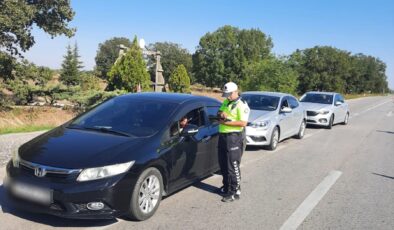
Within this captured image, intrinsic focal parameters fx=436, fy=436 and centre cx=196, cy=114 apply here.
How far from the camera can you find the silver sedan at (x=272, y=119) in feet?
35.8

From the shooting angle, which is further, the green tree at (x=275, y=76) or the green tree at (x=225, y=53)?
the green tree at (x=225, y=53)

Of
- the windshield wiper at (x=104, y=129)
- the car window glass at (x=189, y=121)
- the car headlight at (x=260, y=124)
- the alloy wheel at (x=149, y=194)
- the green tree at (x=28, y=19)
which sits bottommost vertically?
the alloy wheel at (x=149, y=194)

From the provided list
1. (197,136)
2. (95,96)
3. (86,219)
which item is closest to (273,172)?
(197,136)

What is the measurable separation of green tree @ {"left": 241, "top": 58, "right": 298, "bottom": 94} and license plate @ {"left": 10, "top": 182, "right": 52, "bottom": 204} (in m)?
23.3

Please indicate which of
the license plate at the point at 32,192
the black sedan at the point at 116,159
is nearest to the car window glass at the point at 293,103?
the black sedan at the point at 116,159

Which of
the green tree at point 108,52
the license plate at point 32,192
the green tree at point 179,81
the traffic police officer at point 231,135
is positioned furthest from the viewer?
the green tree at point 108,52

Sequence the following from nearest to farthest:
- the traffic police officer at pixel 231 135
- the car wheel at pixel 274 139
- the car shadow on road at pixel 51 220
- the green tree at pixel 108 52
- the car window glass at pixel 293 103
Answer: the car shadow on road at pixel 51 220 < the traffic police officer at pixel 231 135 < the car wheel at pixel 274 139 < the car window glass at pixel 293 103 < the green tree at pixel 108 52

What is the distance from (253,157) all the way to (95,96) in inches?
422

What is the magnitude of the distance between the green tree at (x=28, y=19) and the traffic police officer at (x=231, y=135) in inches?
486

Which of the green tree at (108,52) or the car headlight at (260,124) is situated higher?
the green tree at (108,52)

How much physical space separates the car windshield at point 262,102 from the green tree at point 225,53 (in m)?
73.6

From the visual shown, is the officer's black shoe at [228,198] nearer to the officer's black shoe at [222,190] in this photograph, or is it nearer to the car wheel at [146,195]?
the officer's black shoe at [222,190]

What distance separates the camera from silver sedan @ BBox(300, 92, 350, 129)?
56.6ft

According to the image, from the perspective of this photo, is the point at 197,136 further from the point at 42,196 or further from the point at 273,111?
the point at 273,111
